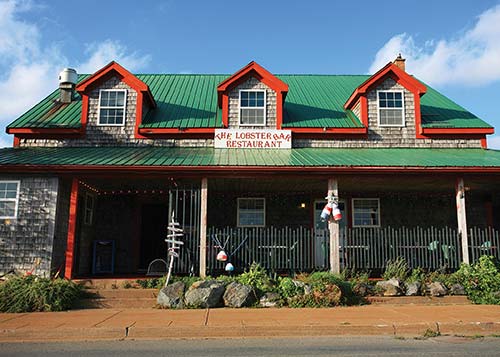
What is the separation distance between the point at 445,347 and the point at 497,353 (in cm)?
68

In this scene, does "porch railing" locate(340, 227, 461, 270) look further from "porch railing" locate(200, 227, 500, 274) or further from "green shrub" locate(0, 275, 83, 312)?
"green shrub" locate(0, 275, 83, 312)

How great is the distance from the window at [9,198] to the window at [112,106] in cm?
369

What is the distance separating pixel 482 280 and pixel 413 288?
67.7 inches

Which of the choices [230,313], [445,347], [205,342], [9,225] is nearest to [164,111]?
[9,225]

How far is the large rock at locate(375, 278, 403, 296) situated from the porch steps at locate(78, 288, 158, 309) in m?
5.52

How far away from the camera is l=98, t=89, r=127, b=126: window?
14.8 m

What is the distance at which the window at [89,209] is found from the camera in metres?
13.9

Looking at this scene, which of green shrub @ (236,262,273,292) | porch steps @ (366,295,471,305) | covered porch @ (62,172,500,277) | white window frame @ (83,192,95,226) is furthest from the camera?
white window frame @ (83,192,95,226)

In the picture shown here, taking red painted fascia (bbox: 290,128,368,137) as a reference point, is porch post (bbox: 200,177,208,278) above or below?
below

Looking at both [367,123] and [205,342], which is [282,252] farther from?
[205,342]

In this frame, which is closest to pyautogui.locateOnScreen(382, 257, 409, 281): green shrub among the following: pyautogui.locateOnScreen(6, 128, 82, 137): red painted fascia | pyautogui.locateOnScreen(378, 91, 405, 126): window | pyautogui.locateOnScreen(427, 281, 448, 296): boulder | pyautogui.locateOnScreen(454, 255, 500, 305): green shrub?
pyautogui.locateOnScreen(427, 281, 448, 296): boulder

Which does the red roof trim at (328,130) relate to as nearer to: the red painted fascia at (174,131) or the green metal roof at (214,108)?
the green metal roof at (214,108)

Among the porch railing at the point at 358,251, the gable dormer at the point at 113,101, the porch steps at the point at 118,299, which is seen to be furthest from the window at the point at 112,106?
the porch steps at the point at 118,299

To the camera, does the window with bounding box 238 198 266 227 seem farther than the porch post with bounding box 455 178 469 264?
Yes
